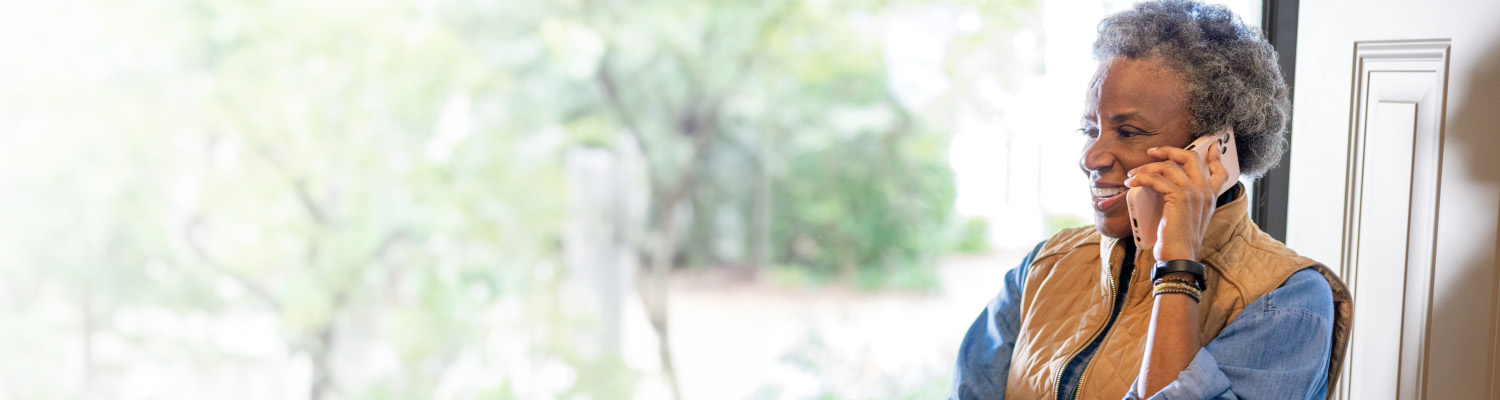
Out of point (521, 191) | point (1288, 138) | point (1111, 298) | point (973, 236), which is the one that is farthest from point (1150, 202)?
point (973, 236)

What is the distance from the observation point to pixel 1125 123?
3.36ft

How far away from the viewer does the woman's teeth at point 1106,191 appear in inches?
41.0

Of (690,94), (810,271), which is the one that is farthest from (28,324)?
(810,271)

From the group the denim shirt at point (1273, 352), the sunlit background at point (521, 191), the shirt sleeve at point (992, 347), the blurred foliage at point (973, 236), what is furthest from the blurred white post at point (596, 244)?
the denim shirt at point (1273, 352)

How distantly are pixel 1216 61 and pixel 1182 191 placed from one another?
0.16 meters

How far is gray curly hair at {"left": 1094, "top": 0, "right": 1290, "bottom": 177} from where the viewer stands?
1.01 meters

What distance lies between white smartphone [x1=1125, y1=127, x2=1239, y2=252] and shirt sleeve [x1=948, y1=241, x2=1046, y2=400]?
0.24 metres

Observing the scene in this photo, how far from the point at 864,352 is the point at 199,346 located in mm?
2177

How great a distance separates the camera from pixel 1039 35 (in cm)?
342

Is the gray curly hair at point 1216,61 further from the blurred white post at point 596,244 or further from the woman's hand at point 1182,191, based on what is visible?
the blurred white post at point 596,244

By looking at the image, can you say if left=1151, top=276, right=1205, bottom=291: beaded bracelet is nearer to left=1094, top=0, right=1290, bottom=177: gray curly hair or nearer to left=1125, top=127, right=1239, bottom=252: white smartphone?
left=1125, top=127, right=1239, bottom=252: white smartphone

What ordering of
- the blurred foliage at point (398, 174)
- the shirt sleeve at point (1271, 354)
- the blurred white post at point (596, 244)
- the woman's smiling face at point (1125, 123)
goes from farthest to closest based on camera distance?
the blurred white post at point (596, 244)
the blurred foliage at point (398, 174)
the woman's smiling face at point (1125, 123)
the shirt sleeve at point (1271, 354)

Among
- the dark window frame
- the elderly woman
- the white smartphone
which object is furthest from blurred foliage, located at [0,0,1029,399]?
the white smartphone

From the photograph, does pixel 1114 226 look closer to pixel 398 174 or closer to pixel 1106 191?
pixel 1106 191
